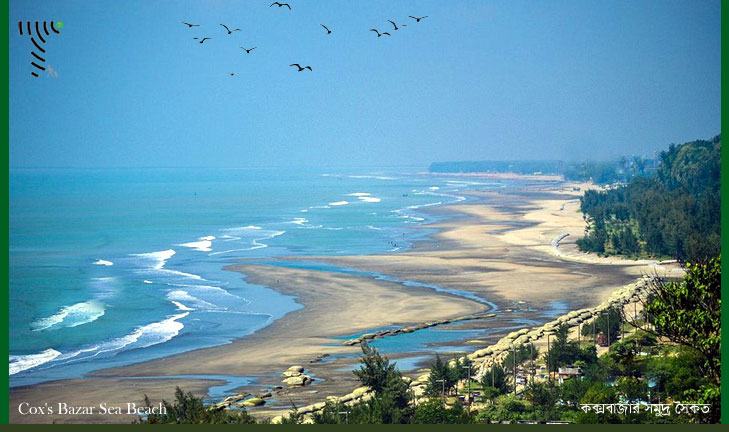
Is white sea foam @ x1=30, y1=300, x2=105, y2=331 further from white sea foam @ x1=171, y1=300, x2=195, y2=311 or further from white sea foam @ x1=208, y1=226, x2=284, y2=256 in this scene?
white sea foam @ x1=208, y1=226, x2=284, y2=256

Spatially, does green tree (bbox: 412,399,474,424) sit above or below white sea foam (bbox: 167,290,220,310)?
below

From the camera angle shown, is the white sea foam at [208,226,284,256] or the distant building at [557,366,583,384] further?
the white sea foam at [208,226,284,256]

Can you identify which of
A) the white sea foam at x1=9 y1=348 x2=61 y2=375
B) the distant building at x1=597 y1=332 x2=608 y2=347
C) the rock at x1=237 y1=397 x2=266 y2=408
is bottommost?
the rock at x1=237 y1=397 x2=266 y2=408

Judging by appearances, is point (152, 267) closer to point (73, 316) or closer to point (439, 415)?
point (73, 316)

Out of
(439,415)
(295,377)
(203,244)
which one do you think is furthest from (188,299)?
(203,244)

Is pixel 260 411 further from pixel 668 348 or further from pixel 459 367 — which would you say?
pixel 668 348

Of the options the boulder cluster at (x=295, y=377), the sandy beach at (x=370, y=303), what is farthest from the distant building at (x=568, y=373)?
the boulder cluster at (x=295, y=377)

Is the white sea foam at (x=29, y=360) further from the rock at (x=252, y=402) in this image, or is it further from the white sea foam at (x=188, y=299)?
the rock at (x=252, y=402)

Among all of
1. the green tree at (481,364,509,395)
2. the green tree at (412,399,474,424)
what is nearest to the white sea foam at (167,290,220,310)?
the green tree at (481,364,509,395)
